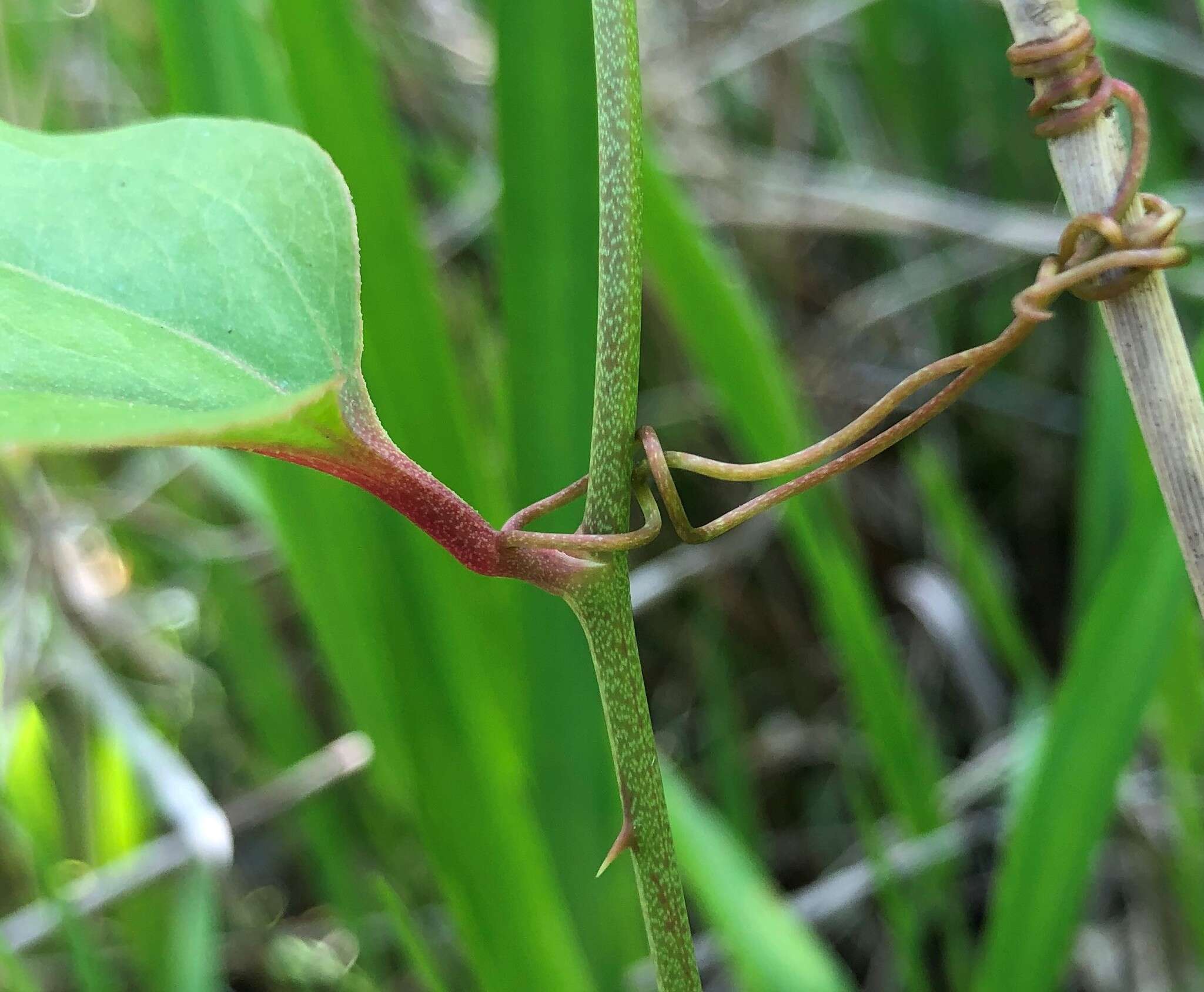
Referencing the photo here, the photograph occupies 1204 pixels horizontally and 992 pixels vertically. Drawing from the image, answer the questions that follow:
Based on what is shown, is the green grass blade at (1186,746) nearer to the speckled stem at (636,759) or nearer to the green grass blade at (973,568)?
the green grass blade at (973,568)

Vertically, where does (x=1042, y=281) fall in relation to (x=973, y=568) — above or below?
above

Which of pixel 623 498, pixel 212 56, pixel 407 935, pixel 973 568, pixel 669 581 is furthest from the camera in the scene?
pixel 669 581

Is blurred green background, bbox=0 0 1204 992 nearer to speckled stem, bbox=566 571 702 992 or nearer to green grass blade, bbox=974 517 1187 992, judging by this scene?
green grass blade, bbox=974 517 1187 992

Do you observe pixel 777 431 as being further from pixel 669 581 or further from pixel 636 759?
pixel 636 759

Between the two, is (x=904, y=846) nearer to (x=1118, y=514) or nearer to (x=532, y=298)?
(x=1118, y=514)

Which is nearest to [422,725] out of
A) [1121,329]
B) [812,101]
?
[1121,329]

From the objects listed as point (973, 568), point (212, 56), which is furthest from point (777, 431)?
point (212, 56)
